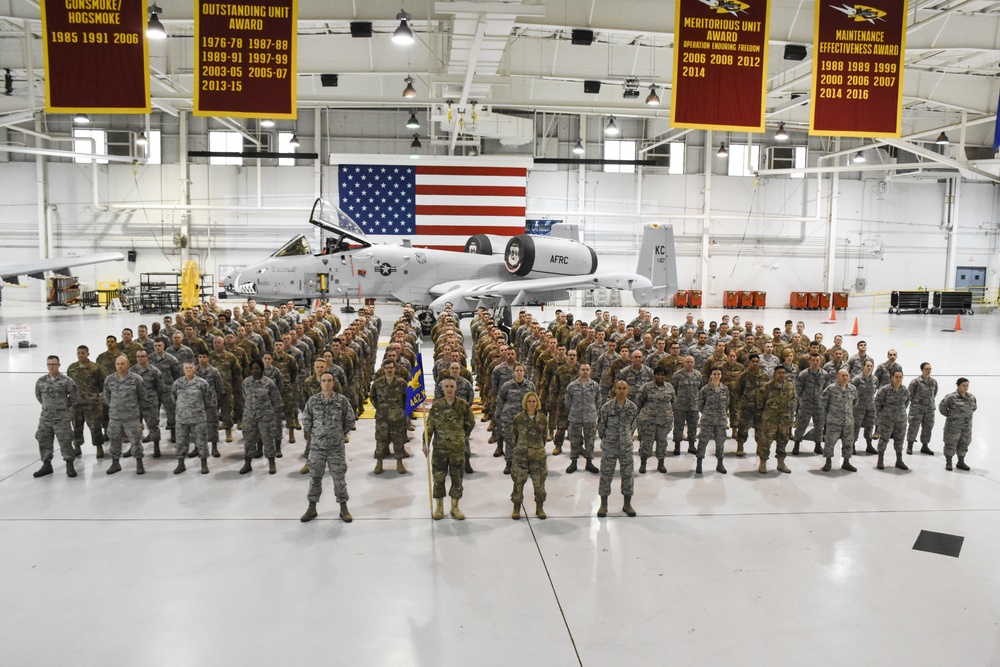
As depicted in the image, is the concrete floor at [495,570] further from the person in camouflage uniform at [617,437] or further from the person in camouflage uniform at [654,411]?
the person in camouflage uniform at [654,411]

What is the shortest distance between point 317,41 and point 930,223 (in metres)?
30.5

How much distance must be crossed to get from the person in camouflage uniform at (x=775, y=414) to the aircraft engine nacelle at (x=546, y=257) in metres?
11.3

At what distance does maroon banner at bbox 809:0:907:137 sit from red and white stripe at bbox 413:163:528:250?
1390 cm

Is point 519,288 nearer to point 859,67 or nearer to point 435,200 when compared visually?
point 435,200

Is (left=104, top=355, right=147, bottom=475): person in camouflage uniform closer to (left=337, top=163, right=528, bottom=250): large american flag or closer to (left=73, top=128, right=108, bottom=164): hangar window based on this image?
(left=337, top=163, right=528, bottom=250): large american flag

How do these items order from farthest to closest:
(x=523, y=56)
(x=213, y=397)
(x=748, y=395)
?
1. (x=523, y=56)
2. (x=748, y=395)
3. (x=213, y=397)

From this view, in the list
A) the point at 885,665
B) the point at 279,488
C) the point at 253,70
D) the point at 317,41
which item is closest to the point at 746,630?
the point at 885,665

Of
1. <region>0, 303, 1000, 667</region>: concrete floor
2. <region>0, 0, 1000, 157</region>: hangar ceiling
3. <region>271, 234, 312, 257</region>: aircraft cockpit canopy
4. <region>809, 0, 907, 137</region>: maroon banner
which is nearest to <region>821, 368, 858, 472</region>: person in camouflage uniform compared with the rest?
<region>0, 303, 1000, 667</region>: concrete floor

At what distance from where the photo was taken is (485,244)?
818 inches

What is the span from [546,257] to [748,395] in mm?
11250

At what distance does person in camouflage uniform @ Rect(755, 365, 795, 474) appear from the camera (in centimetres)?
788

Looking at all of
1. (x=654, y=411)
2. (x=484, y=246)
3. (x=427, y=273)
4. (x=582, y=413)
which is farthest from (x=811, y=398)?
(x=484, y=246)

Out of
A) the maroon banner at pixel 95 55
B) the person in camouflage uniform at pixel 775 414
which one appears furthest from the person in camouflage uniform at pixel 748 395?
the maroon banner at pixel 95 55

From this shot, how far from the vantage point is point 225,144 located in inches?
1182
